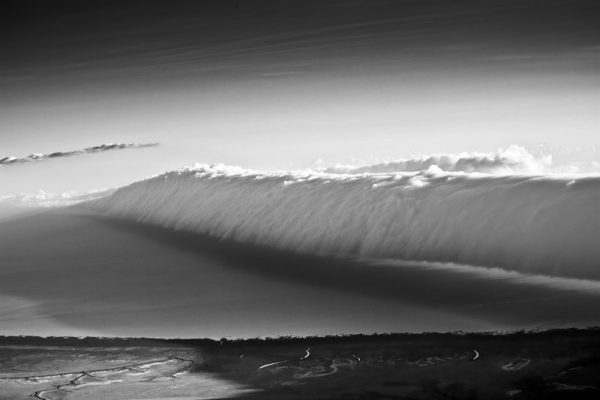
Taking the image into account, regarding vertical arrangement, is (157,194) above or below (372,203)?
above

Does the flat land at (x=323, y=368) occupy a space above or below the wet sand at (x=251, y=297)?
below

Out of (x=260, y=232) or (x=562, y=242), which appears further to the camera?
(x=260, y=232)

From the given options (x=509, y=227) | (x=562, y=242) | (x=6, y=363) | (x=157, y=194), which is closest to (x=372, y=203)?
(x=509, y=227)

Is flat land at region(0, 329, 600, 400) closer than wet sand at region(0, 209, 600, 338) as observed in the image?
Yes

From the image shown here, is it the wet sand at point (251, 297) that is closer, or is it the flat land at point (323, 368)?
the flat land at point (323, 368)

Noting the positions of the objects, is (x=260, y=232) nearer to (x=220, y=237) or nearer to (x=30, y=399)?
(x=220, y=237)
